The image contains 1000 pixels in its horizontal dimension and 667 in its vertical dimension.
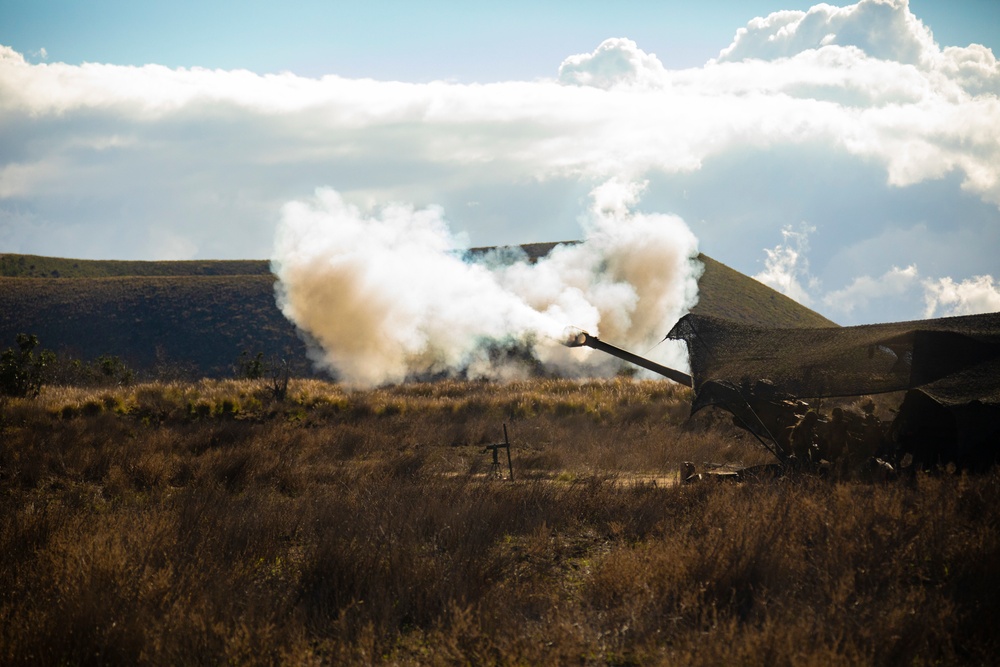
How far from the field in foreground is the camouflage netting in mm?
2085

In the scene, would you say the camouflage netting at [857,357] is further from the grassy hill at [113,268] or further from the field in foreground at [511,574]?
the grassy hill at [113,268]

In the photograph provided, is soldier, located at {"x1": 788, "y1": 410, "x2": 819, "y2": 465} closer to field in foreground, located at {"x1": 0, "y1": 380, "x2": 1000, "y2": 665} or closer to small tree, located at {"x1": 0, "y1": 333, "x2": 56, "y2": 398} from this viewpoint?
field in foreground, located at {"x1": 0, "y1": 380, "x2": 1000, "y2": 665}

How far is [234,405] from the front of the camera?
3262cm

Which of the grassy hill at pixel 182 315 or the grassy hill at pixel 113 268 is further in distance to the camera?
the grassy hill at pixel 113 268

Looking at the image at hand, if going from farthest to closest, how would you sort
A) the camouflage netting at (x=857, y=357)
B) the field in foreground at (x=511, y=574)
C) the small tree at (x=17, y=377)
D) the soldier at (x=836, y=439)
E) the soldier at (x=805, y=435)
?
the small tree at (x=17, y=377) → the soldier at (x=805, y=435) → the soldier at (x=836, y=439) → the camouflage netting at (x=857, y=357) → the field in foreground at (x=511, y=574)

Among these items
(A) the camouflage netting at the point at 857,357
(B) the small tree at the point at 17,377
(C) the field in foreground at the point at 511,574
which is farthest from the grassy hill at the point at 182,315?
(C) the field in foreground at the point at 511,574

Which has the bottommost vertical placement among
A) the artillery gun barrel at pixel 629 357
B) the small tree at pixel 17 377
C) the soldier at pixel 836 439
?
the small tree at pixel 17 377

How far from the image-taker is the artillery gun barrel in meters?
19.3

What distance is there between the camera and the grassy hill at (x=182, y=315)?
8294 cm

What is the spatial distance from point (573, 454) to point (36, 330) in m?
82.4

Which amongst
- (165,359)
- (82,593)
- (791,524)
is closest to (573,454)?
(791,524)

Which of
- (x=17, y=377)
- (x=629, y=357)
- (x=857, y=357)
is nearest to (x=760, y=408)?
(x=857, y=357)

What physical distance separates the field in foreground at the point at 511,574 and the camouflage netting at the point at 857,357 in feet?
6.84

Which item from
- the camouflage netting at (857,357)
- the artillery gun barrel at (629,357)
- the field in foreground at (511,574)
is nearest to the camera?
the field in foreground at (511,574)
